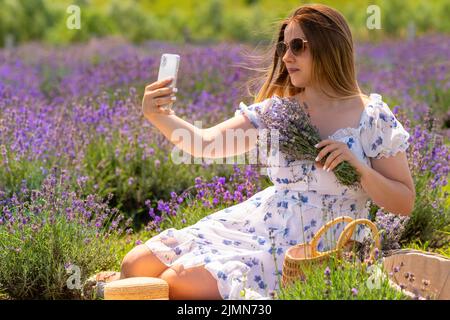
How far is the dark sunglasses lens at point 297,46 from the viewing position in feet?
10.2

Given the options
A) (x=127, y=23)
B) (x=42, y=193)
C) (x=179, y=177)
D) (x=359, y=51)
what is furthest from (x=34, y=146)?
(x=127, y=23)

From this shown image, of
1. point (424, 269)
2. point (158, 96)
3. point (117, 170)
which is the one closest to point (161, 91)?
point (158, 96)

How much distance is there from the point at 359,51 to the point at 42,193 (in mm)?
7649

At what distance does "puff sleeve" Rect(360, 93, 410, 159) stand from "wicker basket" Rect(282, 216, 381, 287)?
360mm

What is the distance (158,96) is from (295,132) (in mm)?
523

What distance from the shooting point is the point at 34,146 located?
4.54 metres

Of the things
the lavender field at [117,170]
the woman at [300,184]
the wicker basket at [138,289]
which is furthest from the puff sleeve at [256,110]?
the wicker basket at [138,289]

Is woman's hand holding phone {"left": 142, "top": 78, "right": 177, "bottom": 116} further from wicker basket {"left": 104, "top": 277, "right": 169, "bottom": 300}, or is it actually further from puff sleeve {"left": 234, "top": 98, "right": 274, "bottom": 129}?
wicker basket {"left": 104, "top": 277, "right": 169, "bottom": 300}

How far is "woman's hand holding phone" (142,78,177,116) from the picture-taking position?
3016 millimetres

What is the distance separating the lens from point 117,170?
15.1 ft

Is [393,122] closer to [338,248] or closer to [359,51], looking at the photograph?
[338,248]

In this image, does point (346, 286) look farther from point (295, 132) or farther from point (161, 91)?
point (161, 91)

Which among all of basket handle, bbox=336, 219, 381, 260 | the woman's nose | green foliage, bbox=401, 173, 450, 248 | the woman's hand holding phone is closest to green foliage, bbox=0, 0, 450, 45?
green foliage, bbox=401, 173, 450, 248

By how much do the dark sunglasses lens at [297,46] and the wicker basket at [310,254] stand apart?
0.72m
